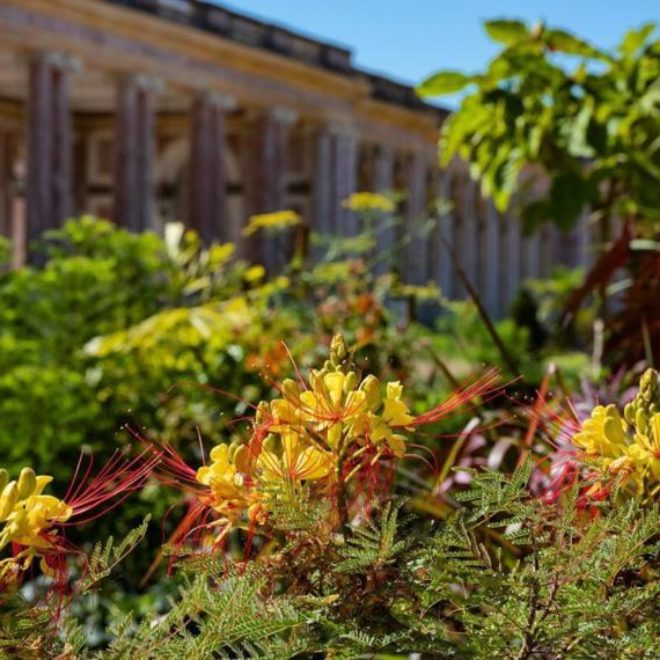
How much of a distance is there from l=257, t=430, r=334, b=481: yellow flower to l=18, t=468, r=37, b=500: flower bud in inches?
8.9

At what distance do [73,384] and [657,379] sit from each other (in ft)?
15.9

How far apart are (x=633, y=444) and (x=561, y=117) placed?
3228 millimetres

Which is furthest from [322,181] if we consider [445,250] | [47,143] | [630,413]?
[630,413]

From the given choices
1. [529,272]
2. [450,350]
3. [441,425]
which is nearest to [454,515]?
[441,425]

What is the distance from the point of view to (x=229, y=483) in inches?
52.6

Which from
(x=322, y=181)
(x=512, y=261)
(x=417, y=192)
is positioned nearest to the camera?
(x=322, y=181)

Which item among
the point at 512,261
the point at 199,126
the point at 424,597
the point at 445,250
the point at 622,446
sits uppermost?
the point at 199,126

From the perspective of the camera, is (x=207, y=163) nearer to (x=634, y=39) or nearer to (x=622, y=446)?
(x=634, y=39)

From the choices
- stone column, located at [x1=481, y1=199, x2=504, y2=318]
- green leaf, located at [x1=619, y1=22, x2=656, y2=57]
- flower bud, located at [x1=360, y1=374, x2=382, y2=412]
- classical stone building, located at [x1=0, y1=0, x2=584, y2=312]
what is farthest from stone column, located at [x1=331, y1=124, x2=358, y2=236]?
flower bud, located at [x1=360, y1=374, x2=382, y2=412]

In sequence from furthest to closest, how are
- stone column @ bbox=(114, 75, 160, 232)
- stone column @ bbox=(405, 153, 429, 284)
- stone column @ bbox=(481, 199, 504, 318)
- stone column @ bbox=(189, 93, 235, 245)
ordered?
1. stone column @ bbox=(481, 199, 504, 318)
2. stone column @ bbox=(405, 153, 429, 284)
3. stone column @ bbox=(189, 93, 235, 245)
4. stone column @ bbox=(114, 75, 160, 232)

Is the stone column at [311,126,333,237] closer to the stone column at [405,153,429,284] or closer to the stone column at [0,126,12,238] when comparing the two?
the stone column at [405,153,429,284]

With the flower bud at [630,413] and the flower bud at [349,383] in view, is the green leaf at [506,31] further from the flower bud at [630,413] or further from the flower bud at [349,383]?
the flower bud at [349,383]

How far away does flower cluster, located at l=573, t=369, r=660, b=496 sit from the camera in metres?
1.33

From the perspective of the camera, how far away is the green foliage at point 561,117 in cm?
432
